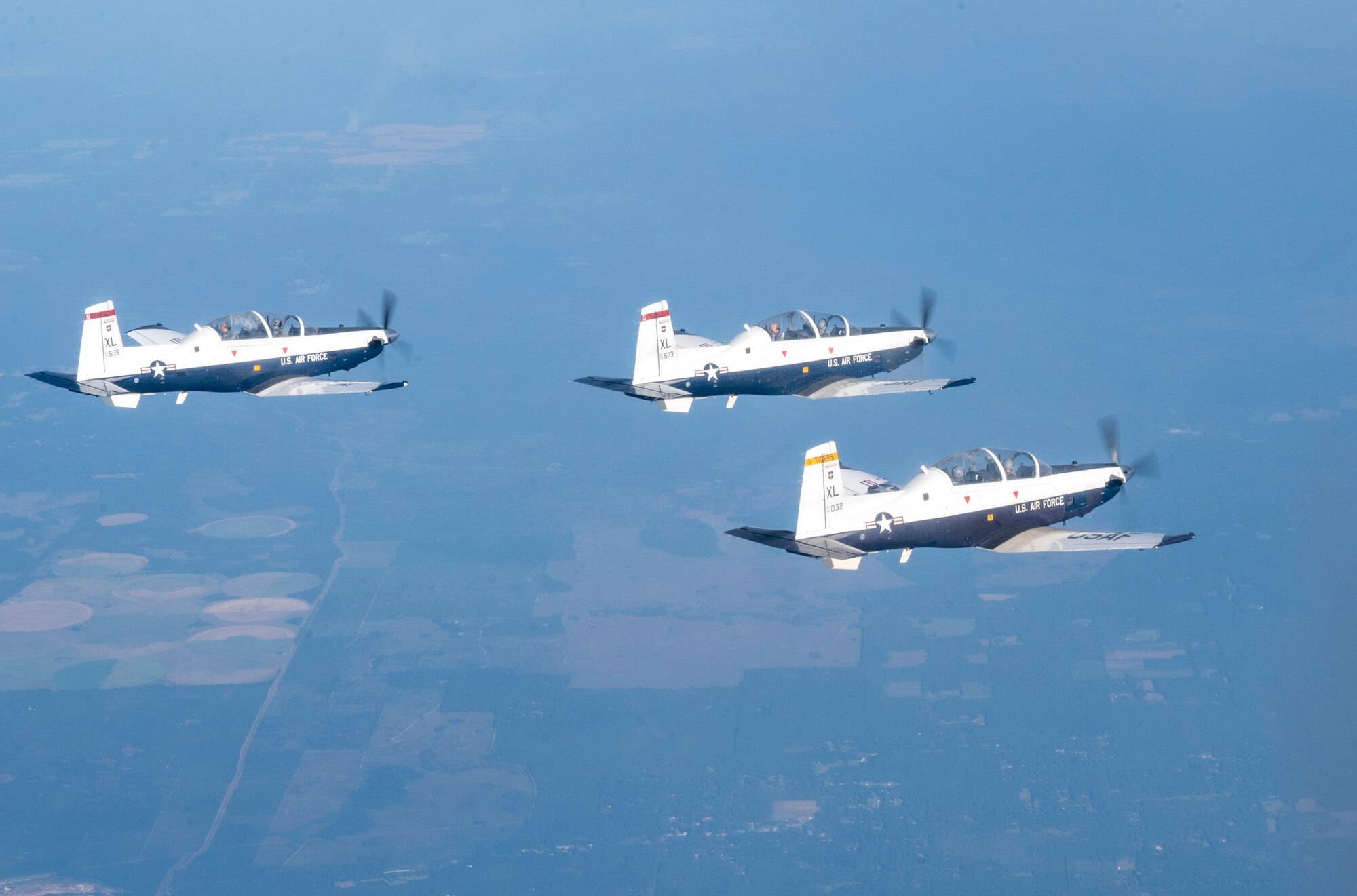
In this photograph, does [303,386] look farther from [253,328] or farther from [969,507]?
[969,507]

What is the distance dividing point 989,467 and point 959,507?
179 cm

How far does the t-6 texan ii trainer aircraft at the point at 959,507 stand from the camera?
51.0 meters

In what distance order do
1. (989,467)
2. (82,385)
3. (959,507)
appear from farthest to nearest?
(82,385)
(989,467)
(959,507)

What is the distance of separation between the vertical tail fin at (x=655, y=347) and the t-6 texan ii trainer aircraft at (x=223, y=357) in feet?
30.9

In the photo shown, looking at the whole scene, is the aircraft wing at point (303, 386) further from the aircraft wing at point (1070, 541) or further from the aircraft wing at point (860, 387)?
the aircraft wing at point (1070, 541)

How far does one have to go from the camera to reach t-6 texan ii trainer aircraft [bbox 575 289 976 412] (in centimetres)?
6206

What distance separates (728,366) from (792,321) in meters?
3.24

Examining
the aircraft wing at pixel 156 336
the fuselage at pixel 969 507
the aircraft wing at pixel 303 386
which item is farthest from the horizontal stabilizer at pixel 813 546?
the aircraft wing at pixel 156 336

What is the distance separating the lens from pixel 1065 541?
5269 cm

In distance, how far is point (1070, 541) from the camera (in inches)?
2069

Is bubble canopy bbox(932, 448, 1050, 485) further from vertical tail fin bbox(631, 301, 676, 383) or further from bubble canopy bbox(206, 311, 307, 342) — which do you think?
bubble canopy bbox(206, 311, 307, 342)

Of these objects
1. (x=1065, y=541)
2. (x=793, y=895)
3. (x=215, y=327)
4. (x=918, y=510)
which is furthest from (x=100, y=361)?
(x=793, y=895)

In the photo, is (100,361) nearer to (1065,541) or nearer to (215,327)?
(215,327)

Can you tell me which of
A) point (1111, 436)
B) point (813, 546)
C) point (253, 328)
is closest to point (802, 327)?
Result: point (1111, 436)
